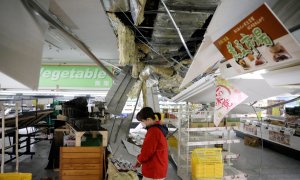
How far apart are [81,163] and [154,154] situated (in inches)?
59.4

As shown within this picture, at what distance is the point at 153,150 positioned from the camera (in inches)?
125

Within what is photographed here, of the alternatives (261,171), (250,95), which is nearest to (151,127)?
(250,95)

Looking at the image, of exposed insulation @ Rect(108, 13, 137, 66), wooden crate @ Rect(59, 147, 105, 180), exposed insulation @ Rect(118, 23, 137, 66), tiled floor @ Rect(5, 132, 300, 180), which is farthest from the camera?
tiled floor @ Rect(5, 132, 300, 180)

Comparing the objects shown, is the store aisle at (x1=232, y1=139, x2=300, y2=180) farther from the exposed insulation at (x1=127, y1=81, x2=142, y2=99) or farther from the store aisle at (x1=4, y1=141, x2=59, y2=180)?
the store aisle at (x1=4, y1=141, x2=59, y2=180)

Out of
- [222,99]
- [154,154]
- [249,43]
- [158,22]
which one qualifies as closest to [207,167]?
[154,154]

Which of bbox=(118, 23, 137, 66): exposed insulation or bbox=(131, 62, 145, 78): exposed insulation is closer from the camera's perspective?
bbox=(118, 23, 137, 66): exposed insulation

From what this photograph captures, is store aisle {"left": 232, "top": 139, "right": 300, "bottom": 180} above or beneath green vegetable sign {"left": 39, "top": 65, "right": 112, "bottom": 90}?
beneath

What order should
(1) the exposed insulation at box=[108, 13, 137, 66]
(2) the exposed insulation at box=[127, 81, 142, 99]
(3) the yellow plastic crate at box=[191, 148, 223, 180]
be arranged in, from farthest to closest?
(2) the exposed insulation at box=[127, 81, 142, 99], (3) the yellow plastic crate at box=[191, 148, 223, 180], (1) the exposed insulation at box=[108, 13, 137, 66]

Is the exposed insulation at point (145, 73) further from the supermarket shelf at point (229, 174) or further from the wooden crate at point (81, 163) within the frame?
the supermarket shelf at point (229, 174)

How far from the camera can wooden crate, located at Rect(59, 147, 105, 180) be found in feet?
13.0

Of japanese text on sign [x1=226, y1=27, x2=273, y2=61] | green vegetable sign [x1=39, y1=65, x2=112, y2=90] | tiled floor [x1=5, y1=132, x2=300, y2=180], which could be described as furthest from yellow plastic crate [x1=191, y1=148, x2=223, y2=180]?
green vegetable sign [x1=39, y1=65, x2=112, y2=90]

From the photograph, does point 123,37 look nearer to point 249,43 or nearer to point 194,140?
point 249,43

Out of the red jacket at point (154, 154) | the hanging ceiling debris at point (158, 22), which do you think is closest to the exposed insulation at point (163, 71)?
the hanging ceiling debris at point (158, 22)

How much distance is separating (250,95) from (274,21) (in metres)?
2.35
